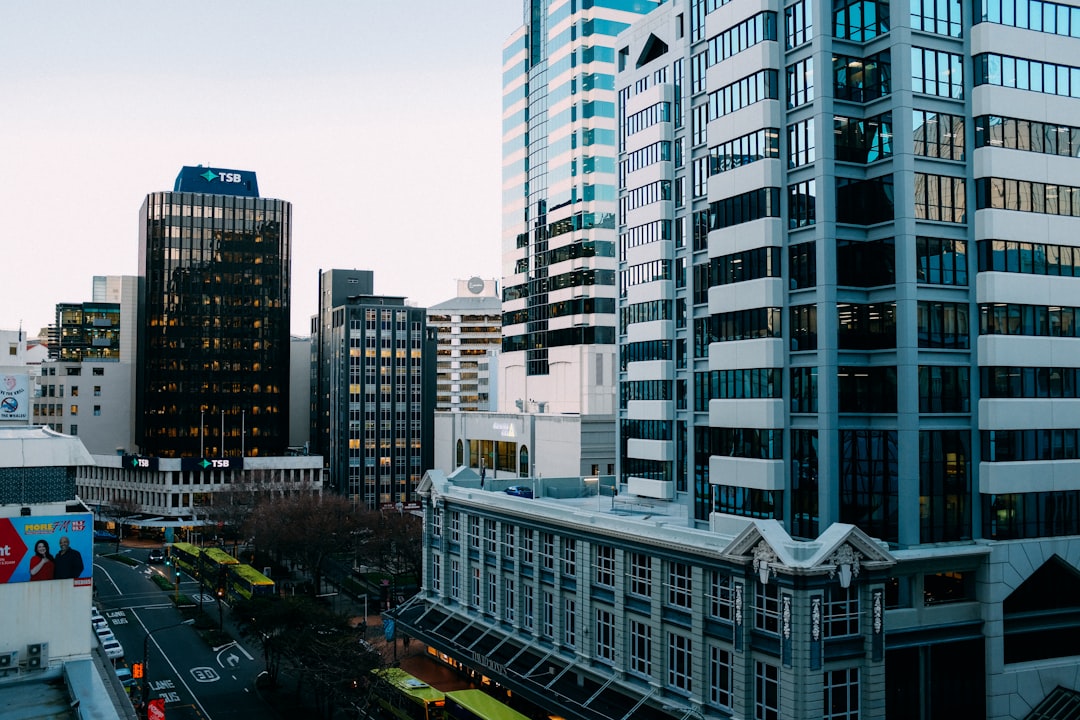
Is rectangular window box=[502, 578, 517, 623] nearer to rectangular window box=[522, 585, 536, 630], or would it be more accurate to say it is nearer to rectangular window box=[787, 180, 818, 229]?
rectangular window box=[522, 585, 536, 630]

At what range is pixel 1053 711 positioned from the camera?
60000mm

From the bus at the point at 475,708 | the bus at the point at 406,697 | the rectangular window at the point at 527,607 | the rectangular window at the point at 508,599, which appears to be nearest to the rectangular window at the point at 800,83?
the rectangular window at the point at 527,607

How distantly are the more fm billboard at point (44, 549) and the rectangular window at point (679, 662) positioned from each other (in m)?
36.0

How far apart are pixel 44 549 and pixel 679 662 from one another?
39.4 metres

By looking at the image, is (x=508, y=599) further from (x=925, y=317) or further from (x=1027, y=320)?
(x=1027, y=320)

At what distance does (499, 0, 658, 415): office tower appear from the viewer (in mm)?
124812

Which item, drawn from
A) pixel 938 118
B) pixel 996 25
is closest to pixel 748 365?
pixel 938 118

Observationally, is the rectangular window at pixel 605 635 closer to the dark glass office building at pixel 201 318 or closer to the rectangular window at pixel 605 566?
the rectangular window at pixel 605 566

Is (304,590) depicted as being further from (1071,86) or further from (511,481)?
(1071,86)

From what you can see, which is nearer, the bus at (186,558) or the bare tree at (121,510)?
the bus at (186,558)

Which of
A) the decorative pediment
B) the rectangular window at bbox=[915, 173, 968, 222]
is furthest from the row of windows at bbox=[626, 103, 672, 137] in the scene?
the decorative pediment

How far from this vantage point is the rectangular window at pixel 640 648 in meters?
63.9

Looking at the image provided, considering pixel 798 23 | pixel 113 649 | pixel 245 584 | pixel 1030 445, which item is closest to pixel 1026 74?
pixel 798 23

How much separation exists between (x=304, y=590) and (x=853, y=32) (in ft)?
301
